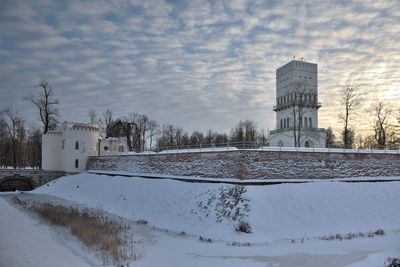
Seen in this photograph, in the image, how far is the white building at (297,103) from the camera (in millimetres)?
39128

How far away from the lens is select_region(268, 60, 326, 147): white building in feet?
128

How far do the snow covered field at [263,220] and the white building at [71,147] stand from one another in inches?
591

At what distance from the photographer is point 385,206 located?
19.9 meters

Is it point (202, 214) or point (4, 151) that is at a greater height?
point (4, 151)

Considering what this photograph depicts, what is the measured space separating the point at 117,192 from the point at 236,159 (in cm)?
1240

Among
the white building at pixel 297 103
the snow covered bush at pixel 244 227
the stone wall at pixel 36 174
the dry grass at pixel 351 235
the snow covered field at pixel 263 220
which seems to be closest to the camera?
the snow covered field at pixel 263 220

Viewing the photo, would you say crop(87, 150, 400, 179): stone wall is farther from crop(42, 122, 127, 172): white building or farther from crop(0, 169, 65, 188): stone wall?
crop(0, 169, 65, 188): stone wall

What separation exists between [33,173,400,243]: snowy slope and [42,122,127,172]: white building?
53.1 feet

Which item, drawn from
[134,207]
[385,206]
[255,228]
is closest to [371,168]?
[385,206]

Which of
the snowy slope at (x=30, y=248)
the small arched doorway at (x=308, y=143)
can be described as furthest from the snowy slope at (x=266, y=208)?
the small arched doorway at (x=308, y=143)

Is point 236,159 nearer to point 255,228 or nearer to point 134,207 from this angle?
point 255,228

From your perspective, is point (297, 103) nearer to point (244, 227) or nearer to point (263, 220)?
point (263, 220)

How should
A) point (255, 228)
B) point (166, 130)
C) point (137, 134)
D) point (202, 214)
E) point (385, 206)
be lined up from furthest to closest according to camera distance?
point (166, 130), point (137, 134), point (385, 206), point (202, 214), point (255, 228)

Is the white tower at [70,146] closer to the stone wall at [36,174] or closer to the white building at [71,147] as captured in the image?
the white building at [71,147]
